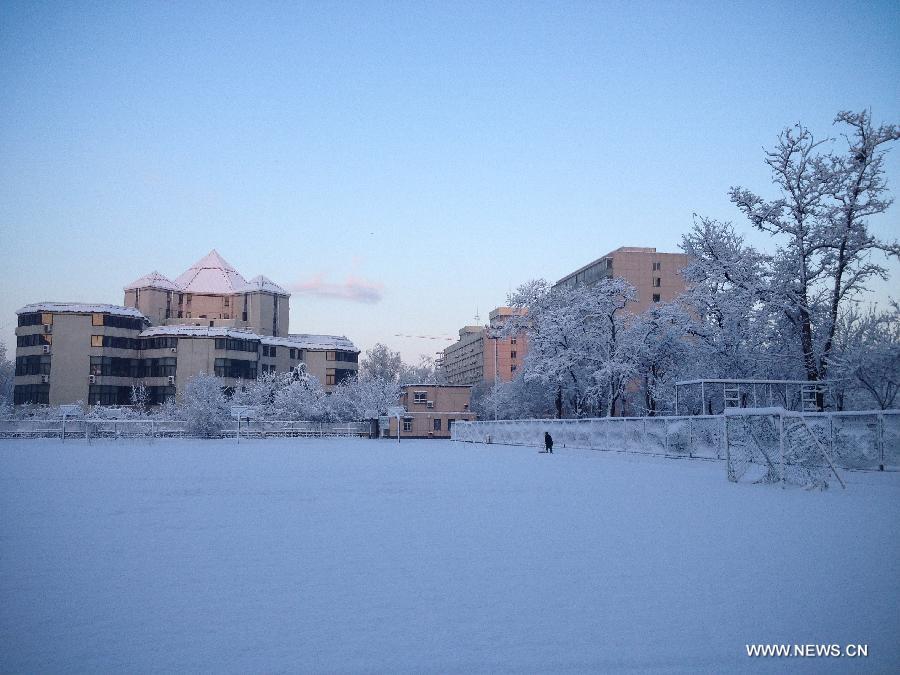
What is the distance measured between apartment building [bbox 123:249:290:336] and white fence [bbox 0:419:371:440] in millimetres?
23831

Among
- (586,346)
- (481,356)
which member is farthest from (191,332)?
(481,356)

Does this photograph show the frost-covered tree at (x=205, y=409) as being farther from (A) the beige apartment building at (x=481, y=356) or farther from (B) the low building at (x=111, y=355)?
(A) the beige apartment building at (x=481, y=356)

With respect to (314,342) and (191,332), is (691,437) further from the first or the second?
(314,342)

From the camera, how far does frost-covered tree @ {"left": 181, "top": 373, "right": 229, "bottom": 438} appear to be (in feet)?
205

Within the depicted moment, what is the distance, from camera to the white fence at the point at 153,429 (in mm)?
56656

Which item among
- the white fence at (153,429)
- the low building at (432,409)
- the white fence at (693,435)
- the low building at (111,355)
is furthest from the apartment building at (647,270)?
the white fence at (693,435)

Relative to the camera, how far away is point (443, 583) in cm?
696

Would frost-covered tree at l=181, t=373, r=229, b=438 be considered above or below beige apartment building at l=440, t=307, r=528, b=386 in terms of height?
below

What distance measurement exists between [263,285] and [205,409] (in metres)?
36.6

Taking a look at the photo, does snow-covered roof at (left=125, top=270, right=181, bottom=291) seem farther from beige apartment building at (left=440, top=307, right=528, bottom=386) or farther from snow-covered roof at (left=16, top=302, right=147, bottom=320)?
beige apartment building at (left=440, top=307, right=528, bottom=386)

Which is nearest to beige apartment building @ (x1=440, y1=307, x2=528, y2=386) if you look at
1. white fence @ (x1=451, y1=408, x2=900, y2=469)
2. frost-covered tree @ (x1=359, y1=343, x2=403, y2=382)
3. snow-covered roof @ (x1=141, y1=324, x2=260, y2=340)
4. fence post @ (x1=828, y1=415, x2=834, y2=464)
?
frost-covered tree @ (x1=359, y1=343, x2=403, y2=382)

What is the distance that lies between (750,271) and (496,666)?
1435 inches

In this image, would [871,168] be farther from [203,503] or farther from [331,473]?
[203,503]

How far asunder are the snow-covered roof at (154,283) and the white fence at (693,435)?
5628 centimetres
